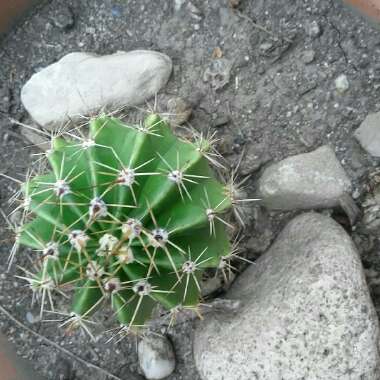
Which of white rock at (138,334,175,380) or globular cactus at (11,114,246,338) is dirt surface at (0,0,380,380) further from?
globular cactus at (11,114,246,338)

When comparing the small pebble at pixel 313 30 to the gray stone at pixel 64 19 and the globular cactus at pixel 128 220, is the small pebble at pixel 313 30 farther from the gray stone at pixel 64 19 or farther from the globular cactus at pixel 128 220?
the gray stone at pixel 64 19

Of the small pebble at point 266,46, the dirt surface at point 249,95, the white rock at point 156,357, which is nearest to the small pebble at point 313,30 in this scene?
the dirt surface at point 249,95

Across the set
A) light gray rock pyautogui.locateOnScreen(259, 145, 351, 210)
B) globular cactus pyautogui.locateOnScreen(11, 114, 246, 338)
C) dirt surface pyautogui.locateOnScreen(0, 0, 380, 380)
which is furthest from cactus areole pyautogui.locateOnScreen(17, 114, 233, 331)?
dirt surface pyautogui.locateOnScreen(0, 0, 380, 380)

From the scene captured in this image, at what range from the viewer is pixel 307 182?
2.01m

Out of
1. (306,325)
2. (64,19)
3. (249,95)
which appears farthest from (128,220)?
(64,19)

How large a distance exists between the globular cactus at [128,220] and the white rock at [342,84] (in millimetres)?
684

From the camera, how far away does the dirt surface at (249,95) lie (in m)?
2.11

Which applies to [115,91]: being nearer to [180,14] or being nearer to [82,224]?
[180,14]

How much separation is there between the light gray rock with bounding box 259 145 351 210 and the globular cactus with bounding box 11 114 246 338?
39 cm

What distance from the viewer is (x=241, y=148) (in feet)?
7.15

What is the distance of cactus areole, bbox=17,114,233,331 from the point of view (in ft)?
4.94

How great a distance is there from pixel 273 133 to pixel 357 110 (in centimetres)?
30

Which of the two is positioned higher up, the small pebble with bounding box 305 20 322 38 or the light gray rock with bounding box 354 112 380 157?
the small pebble with bounding box 305 20 322 38

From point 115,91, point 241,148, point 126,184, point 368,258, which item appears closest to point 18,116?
point 115,91
